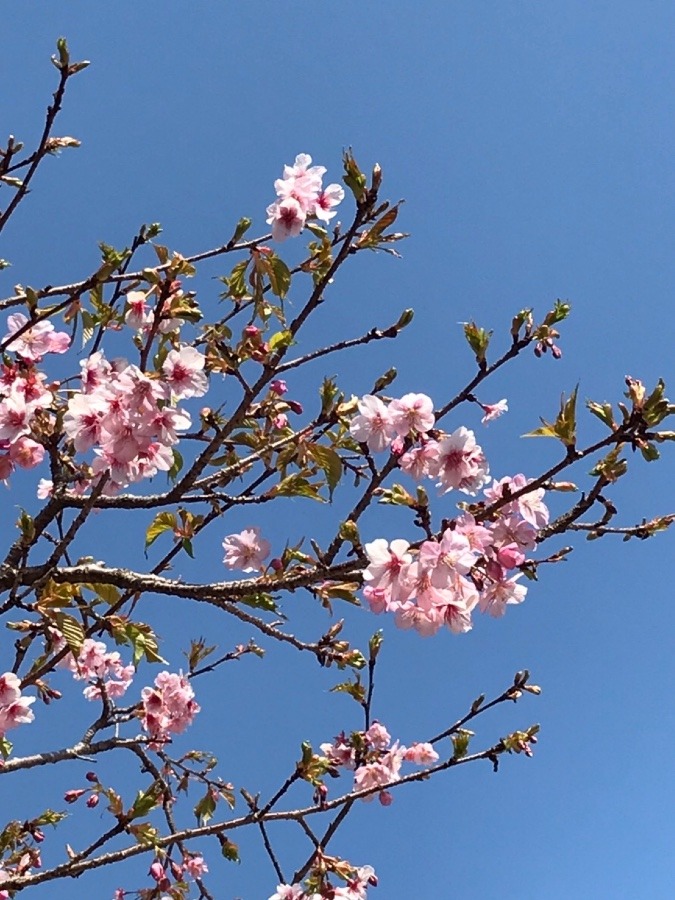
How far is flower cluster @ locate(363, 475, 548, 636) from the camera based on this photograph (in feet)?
7.04

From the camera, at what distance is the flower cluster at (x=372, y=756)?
4.40 m

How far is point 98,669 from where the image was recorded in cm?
427

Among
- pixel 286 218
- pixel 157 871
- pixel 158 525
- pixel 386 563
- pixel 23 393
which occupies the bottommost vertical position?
pixel 386 563

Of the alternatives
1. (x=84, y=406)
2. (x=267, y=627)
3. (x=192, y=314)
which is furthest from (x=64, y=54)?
(x=267, y=627)

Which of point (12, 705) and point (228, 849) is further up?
point (12, 705)

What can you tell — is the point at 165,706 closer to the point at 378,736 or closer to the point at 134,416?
the point at 378,736

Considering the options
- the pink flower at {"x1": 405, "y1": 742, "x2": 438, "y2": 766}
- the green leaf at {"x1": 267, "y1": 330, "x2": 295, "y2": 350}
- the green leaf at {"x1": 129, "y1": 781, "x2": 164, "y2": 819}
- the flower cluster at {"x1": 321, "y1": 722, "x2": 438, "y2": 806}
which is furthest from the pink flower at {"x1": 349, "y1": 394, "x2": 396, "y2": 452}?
the pink flower at {"x1": 405, "y1": 742, "x2": 438, "y2": 766}

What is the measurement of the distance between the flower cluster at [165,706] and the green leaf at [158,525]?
1.71m

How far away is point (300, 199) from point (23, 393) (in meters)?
1.46

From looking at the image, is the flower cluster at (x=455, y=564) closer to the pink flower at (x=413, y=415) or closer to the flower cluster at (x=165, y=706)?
the pink flower at (x=413, y=415)

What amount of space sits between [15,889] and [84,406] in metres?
2.63

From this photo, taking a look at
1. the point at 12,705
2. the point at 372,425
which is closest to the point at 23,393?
the point at 372,425

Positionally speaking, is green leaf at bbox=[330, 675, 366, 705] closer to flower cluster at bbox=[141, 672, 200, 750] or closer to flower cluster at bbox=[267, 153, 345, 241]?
flower cluster at bbox=[141, 672, 200, 750]

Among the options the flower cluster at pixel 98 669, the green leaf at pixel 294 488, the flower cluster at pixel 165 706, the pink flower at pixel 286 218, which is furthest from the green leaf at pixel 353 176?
the flower cluster at pixel 165 706
